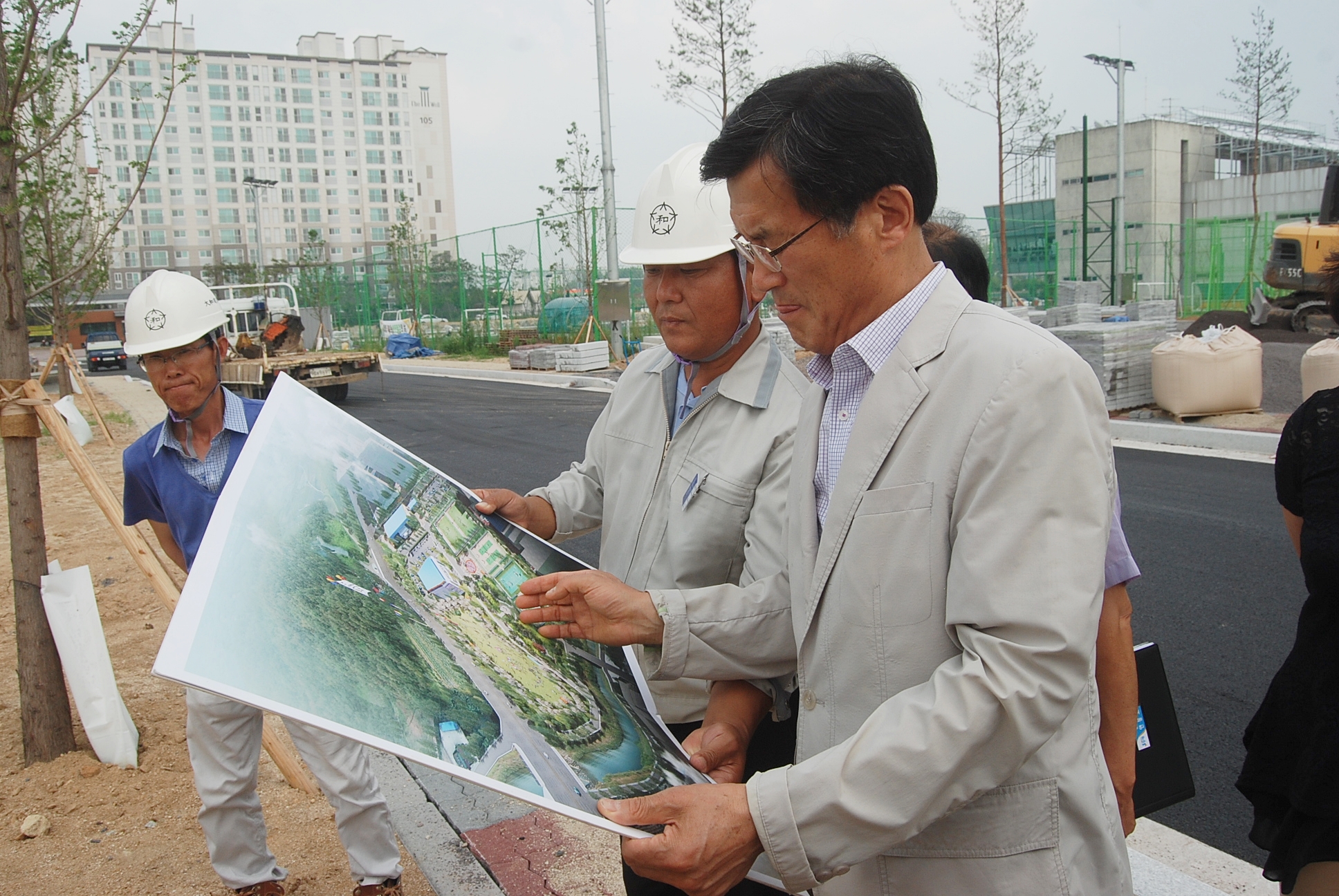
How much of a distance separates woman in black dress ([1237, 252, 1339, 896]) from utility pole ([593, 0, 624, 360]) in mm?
17802

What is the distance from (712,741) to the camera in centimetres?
176

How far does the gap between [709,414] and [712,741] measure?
654mm

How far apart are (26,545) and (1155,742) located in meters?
3.74

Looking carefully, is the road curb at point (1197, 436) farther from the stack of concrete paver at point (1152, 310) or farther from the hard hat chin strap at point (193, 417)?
the stack of concrete paver at point (1152, 310)

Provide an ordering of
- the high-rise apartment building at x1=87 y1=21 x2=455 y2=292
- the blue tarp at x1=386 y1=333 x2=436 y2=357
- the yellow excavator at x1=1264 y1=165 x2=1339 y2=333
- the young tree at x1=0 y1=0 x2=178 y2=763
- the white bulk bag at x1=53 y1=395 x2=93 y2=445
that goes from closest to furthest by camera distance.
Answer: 1. the young tree at x1=0 y1=0 x2=178 y2=763
2. the white bulk bag at x1=53 y1=395 x2=93 y2=445
3. the yellow excavator at x1=1264 y1=165 x2=1339 y2=333
4. the blue tarp at x1=386 y1=333 x2=436 y2=357
5. the high-rise apartment building at x1=87 y1=21 x2=455 y2=292

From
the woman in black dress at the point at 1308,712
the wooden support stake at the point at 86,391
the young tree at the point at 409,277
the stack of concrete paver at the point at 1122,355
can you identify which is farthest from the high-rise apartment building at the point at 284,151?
the woman in black dress at the point at 1308,712

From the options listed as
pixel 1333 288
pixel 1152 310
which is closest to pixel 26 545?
pixel 1333 288

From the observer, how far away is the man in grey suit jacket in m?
1.17

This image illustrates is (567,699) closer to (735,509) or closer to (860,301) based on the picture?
(735,509)

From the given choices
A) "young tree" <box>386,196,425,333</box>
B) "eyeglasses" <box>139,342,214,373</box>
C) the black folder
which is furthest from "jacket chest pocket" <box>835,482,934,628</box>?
"young tree" <box>386,196,425,333</box>

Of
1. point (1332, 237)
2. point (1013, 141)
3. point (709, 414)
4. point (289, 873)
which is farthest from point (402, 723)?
point (1013, 141)

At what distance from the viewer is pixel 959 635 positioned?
1.22 metres

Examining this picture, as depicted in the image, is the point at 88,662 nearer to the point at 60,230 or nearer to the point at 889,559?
the point at 889,559

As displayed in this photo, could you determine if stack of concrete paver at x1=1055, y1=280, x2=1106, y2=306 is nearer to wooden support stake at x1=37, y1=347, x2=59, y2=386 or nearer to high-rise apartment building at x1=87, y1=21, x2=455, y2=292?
wooden support stake at x1=37, y1=347, x2=59, y2=386
